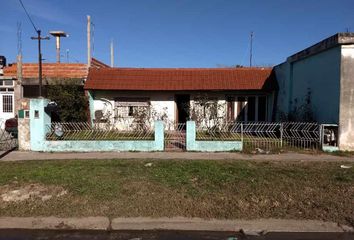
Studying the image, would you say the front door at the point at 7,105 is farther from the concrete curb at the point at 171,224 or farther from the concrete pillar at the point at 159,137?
the concrete curb at the point at 171,224

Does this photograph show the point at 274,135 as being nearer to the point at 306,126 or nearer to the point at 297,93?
the point at 306,126

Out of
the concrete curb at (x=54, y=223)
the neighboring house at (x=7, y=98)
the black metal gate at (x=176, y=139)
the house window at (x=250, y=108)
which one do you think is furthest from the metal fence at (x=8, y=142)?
the house window at (x=250, y=108)

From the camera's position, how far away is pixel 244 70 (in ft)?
71.1

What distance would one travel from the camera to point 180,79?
21.3 m

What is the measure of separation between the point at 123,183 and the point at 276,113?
13982 mm

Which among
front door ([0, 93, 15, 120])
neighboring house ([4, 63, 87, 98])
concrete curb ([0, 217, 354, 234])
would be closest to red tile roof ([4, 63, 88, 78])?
neighboring house ([4, 63, 87, 98])

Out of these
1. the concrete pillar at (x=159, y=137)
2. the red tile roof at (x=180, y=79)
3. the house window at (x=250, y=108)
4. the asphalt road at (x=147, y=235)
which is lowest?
the asphalt road at (x=147, y=235)

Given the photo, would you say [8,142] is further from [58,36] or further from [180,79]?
[58,36]

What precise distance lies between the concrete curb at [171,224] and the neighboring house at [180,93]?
14.2 meters

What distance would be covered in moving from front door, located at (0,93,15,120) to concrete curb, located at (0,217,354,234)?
20675mm

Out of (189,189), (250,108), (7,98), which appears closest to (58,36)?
(7,98)

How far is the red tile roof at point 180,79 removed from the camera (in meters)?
20.5

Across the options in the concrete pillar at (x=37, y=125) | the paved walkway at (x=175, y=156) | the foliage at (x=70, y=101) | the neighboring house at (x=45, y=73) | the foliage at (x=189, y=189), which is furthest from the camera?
the neighboring house at (x=45, y=73)

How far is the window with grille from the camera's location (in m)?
25.2
